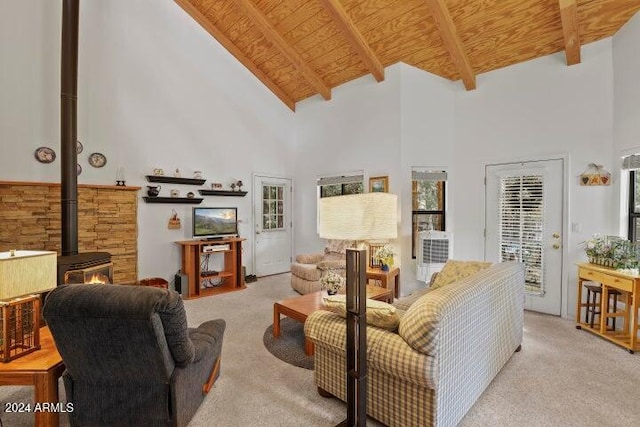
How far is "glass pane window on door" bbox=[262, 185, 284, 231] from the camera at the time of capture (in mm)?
6242

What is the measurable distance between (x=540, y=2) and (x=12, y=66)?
6391 millimetres

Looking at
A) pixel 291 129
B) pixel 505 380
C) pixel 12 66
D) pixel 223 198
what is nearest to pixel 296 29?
pixel 291 129

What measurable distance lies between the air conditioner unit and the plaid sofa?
2.19 metres

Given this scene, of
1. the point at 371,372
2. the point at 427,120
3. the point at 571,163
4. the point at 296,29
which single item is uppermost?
the point at 296,29

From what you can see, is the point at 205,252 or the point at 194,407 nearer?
the point at 194,407

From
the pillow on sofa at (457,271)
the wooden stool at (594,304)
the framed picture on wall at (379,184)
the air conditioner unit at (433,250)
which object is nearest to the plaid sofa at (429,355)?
the pillow on sofa at (457,271)

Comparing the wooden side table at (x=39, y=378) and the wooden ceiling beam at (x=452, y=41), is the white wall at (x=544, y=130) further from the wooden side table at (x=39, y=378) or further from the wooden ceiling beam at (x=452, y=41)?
the wooden side table at (x=39, y=378)

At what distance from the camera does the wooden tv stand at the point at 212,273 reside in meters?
4.77

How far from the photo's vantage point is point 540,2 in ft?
11.4

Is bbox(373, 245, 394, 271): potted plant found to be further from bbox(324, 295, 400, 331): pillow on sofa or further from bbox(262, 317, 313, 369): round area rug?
bbox(324, 295, 400, 331): pillow on sofa

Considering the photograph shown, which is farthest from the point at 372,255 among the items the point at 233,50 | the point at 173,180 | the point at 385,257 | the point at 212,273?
the point at 233,50

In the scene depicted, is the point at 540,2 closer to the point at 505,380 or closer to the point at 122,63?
the point at 505,380

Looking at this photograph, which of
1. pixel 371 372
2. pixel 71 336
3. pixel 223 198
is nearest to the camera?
pixel 71 336

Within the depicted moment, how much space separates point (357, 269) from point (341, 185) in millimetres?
4270
